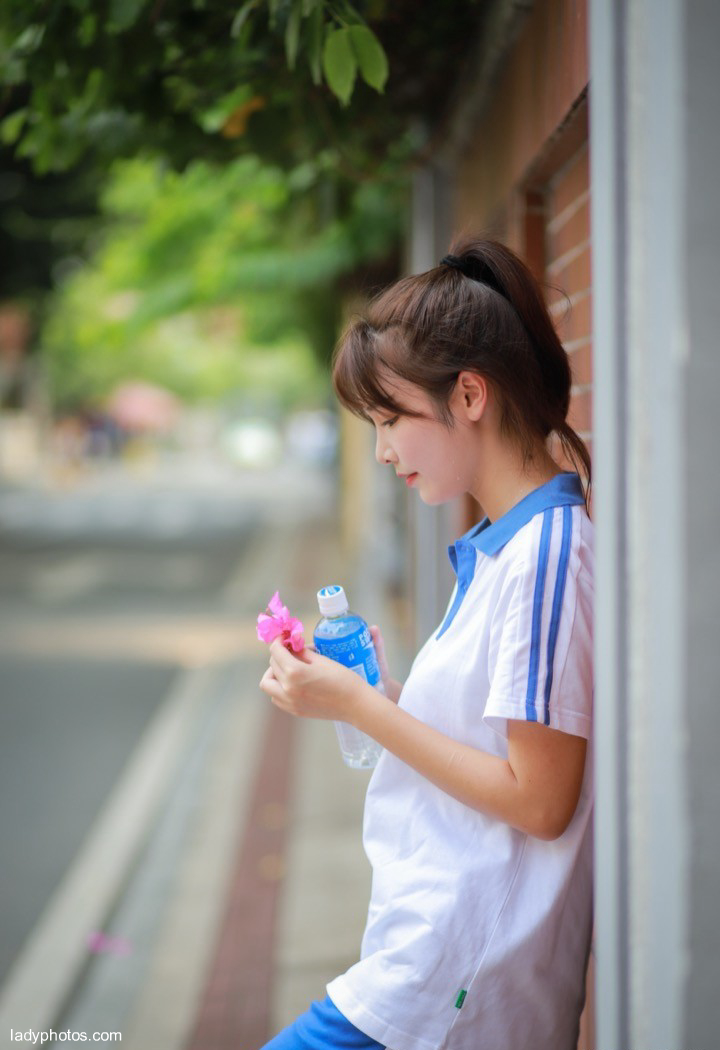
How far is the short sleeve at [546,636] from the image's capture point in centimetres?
145

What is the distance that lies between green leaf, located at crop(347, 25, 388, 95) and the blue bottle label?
116 centimetres

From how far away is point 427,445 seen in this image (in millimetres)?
1611

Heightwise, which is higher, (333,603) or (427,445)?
(427,445)

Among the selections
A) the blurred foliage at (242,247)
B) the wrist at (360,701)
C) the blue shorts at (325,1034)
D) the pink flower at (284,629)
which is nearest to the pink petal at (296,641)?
the pink flower at (284,629)

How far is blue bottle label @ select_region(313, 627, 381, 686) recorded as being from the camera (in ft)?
5.50

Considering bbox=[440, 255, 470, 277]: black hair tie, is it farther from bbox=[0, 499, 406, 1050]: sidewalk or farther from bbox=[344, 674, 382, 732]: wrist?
bbox=[0, 499, 406, 1050]: sidewalk

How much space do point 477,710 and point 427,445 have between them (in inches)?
15.5

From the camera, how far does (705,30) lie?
42.2 inches

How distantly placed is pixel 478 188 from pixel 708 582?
2.80 m

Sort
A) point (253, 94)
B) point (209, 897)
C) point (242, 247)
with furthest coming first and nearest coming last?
1. point (242, 247)
2. point (209, 897)
3. point (253, 94)

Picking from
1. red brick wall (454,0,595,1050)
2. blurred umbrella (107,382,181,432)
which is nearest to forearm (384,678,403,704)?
red brick wall (454,0,595,1050)

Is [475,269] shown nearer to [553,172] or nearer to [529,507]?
[529,507]

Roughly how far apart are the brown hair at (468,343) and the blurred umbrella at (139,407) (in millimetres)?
53663

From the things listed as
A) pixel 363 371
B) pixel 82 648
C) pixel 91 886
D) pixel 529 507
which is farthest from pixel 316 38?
pixel 82 648
